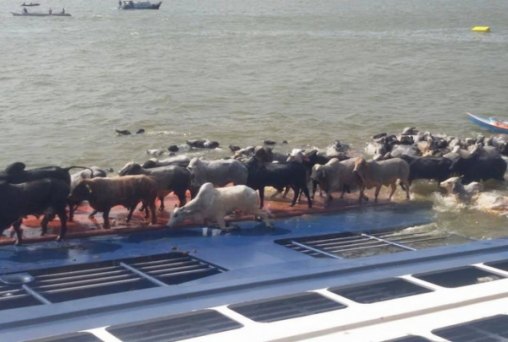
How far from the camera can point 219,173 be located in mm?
12305

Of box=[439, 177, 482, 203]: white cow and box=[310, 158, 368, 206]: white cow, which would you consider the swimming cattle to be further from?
box=[439, 177, 482, 203]: white cow

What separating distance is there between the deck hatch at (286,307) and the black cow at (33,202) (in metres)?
4.05

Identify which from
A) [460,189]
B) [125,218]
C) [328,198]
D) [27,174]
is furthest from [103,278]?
[460,189]

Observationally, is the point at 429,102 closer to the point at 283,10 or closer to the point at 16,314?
the point at 16,314

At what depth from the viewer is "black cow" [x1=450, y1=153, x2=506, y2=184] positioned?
49.9 feet

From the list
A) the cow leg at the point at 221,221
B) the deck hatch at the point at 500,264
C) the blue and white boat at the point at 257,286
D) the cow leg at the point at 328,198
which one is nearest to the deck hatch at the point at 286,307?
the blue and white boat at the point at 257,286

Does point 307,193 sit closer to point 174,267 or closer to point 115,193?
point 115,193

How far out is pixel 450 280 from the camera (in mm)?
6961

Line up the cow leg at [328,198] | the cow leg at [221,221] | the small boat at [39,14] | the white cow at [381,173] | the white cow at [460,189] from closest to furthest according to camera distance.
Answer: the cow leg at [221,221] < the cow leg at [328,198] < the white cow at [381,173] < the white cow at [460,189] < the small boat at [39,14]

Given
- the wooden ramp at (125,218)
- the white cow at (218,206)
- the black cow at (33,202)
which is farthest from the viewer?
the white cow at (218,206)

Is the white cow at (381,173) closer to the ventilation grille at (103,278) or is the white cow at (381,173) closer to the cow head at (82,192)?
the cow head at (82,192)

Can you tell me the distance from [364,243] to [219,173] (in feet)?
9.88

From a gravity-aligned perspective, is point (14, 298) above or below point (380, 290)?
below

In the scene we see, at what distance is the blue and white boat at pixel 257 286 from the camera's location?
211 inches
